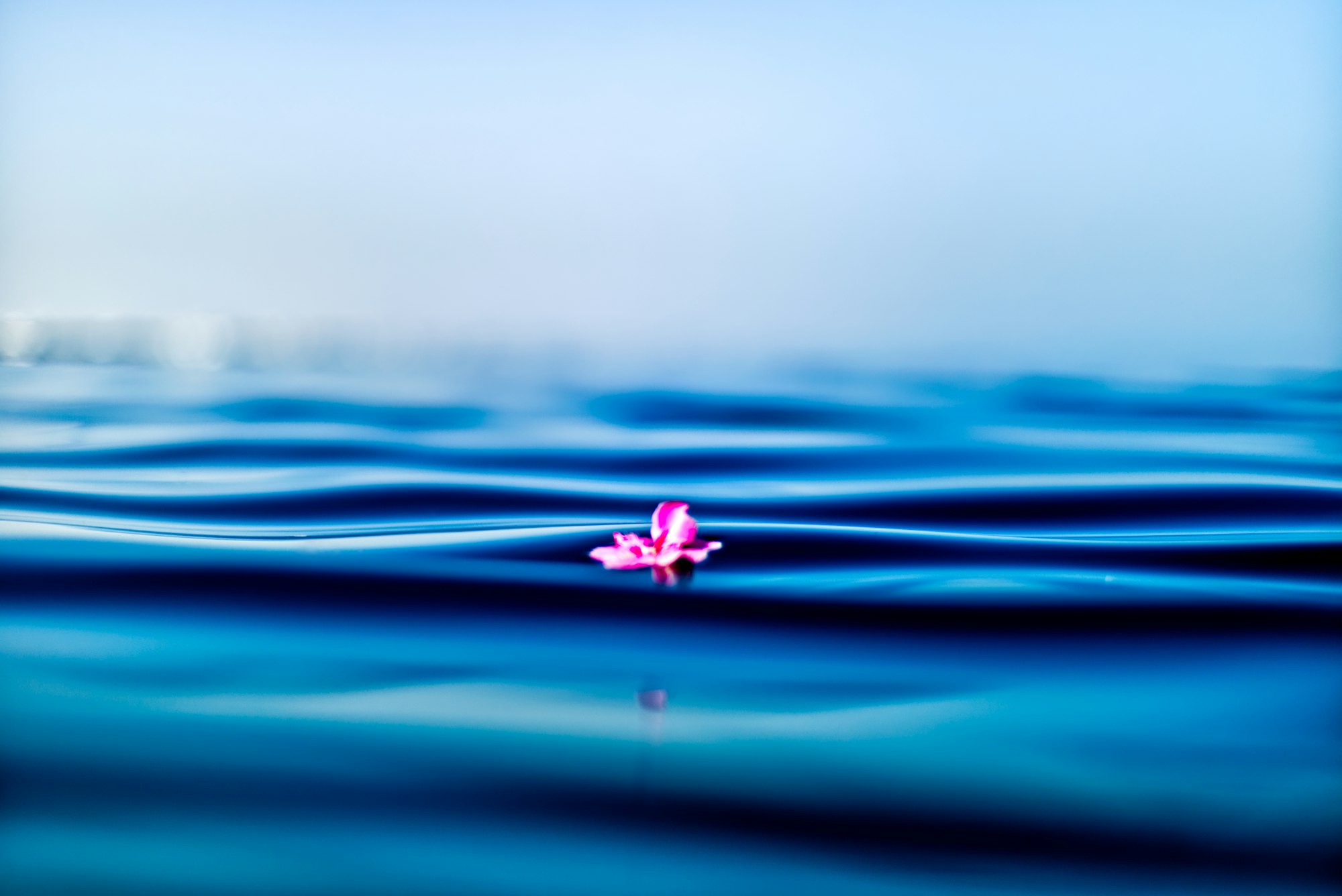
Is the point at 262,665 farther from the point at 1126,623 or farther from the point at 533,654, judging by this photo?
the point at 1126,623

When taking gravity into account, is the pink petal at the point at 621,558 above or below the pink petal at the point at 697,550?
below

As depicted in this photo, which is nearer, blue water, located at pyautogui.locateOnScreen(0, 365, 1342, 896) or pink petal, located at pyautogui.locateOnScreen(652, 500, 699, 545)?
blue water, located at pyautogui.locateOnScreen(0, 365, 1342, 896)

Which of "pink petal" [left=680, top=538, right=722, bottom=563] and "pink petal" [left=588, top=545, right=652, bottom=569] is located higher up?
"pink petal" [left=680, top=538, right=722, bottom=563]

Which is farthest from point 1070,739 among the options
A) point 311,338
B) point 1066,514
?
point 311,338

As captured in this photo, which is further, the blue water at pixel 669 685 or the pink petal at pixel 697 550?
the pink petal at pixel 697 550

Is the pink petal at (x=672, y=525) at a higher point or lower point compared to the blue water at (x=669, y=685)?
higher

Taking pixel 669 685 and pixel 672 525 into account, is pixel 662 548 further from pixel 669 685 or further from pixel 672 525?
pixel 669 685
